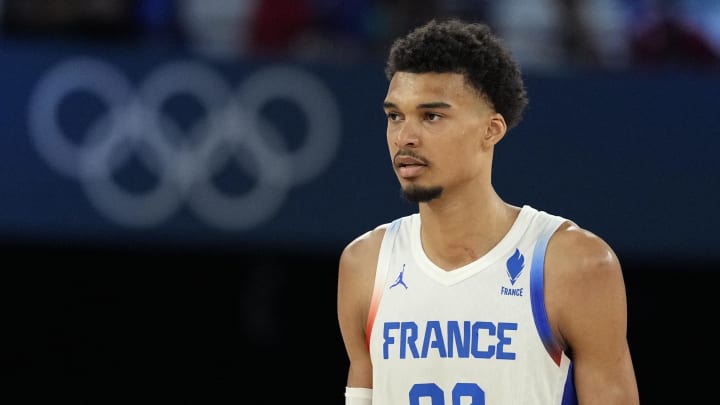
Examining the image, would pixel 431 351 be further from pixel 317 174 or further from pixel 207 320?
pixel 207 320

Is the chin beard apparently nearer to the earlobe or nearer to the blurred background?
the earlobe

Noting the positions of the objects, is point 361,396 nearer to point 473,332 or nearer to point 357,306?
point 357,306

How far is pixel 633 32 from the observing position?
912 cm

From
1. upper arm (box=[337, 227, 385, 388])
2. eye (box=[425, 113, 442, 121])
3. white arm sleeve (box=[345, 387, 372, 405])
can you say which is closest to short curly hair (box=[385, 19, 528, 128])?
eye (box=[425, 113, 442, 121])

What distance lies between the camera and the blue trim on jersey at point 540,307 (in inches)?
171

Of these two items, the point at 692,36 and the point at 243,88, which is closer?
the point at 243,88

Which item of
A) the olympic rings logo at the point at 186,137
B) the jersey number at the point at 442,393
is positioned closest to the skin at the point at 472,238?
the jersey number at the point at 442,393

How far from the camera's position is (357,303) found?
472 cm

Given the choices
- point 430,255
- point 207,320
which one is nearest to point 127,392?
point 207,320

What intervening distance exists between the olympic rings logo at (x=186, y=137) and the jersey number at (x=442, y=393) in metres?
3.91

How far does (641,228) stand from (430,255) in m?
4.25

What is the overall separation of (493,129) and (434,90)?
0.86 feet

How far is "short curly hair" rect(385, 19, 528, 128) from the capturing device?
14.6 feet

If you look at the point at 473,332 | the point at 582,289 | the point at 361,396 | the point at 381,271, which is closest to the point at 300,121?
the point at 381,271
